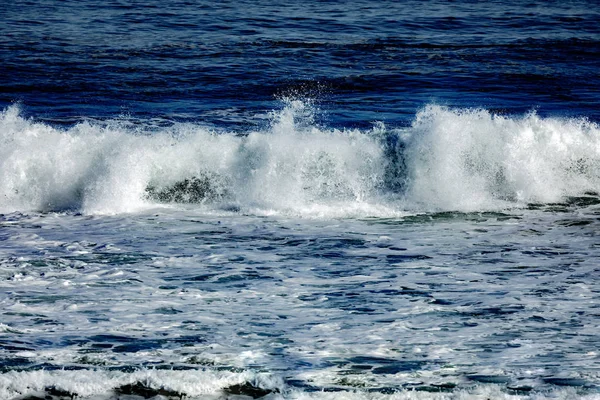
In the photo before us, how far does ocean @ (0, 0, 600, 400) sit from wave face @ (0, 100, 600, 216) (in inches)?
1.4

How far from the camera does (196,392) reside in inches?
228

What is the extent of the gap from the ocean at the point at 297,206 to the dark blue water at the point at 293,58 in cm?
9

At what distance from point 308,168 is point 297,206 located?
110cm

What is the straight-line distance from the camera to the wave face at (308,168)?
11656 mm

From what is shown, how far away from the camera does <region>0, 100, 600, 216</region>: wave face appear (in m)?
11.7

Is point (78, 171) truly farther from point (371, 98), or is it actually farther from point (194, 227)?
point (371, 98)

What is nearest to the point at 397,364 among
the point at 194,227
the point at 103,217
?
the point at 194,227

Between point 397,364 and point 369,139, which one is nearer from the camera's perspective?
point 397,364

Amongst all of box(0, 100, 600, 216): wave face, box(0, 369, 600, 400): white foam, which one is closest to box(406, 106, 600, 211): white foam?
box(0, 100, 600, 216): wave face

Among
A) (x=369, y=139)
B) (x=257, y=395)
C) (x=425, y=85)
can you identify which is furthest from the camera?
(x=425, y=85)

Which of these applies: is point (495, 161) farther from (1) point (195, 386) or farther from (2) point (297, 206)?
(1) point (195, 386)

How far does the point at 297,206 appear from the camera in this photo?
11.4 m

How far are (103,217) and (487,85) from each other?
10065mm

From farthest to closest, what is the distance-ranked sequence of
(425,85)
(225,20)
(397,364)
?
(225,20) < (425,85) < (397,364)
